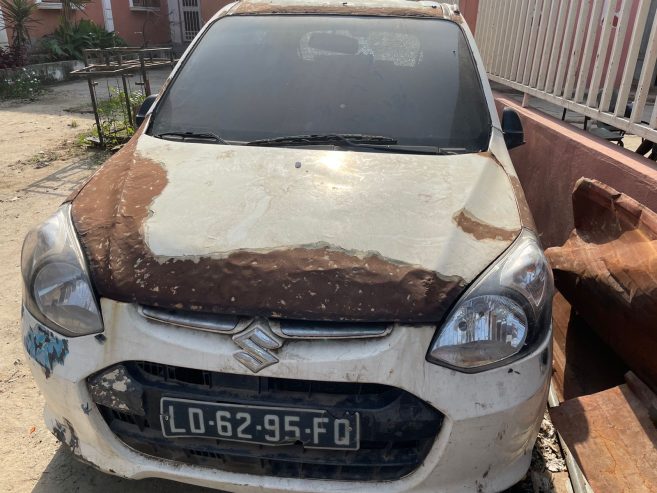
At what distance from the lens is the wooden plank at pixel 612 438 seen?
2.01 meters

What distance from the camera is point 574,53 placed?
13.3ft

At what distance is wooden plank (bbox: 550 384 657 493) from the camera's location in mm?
2006

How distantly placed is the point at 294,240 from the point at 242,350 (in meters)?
0.38

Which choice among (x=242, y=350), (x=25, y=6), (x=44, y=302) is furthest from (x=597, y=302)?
(x=25, y=6)

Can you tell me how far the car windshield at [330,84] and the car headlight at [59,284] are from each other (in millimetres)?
811

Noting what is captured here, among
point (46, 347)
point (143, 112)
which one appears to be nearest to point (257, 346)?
point (46, 347)

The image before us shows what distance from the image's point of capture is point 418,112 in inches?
97.0

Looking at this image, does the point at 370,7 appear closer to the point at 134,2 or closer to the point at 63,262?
the point at 63,262

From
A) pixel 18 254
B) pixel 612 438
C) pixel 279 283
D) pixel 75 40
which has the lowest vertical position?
pixel 18 254

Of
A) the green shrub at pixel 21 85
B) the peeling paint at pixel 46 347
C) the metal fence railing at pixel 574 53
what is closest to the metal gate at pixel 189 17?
the green shrub at pixel 21 85

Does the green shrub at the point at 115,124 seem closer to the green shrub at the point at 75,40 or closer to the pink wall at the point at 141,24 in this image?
the green shrub at the point at 75,40

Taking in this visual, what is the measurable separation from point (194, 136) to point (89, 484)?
1.47 m

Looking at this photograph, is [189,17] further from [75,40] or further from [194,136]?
[194,136]

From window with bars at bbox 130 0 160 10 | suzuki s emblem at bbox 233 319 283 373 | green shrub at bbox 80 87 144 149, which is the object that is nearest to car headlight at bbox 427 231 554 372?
suzuki s emblem at bbox 233 319 283 373
